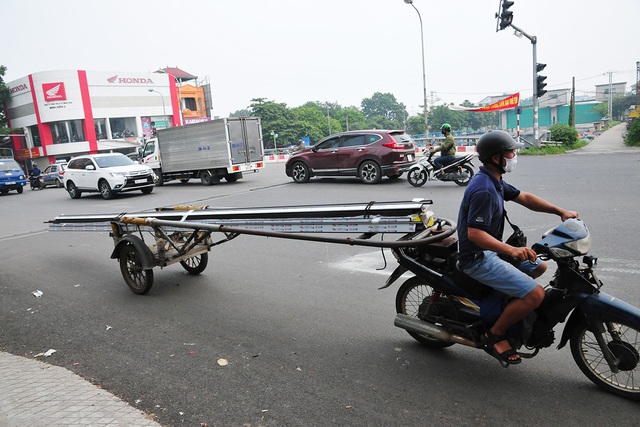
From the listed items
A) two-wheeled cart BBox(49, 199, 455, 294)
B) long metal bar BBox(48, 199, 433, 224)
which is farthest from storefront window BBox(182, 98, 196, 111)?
long metal bar BBox(48, 199, 433, 224)

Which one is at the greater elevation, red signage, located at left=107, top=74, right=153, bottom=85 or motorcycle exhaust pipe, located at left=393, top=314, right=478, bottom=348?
red signage, located at left=107, top=74, right=153, bottom=85

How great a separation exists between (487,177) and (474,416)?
1.56 m

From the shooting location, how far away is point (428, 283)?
3.58 meters

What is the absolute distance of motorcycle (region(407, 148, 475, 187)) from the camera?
526 inches

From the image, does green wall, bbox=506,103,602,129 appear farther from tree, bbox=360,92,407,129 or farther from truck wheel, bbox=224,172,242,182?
truck wheel, bbox=224,172,242,182

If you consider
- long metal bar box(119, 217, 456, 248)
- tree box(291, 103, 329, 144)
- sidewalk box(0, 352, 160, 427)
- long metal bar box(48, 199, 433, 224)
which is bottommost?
sidewalk box(0, 352, 160, 427)

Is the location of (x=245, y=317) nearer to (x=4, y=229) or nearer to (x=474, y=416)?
(x=474, y=416)

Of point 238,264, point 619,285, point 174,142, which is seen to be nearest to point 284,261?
point 238,264

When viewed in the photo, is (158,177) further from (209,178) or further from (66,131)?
(66,131)

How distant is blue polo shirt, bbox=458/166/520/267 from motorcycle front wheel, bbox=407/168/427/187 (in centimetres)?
1091

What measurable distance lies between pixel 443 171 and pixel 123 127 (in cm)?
5298

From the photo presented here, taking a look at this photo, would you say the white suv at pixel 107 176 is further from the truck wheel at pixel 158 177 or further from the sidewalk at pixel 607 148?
the sidewalk at pixel 607 148

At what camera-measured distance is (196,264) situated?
646cm

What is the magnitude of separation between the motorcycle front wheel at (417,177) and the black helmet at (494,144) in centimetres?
1101
